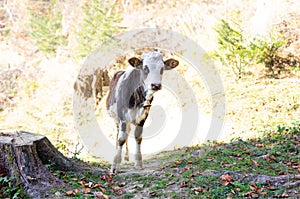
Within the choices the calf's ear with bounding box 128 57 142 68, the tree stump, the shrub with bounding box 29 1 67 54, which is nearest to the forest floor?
the tree stump

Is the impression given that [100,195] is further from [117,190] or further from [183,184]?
[183,184]

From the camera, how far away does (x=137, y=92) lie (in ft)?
22.1

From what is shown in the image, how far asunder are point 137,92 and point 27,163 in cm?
251

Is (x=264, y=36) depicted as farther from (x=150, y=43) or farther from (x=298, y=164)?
(x=298, y=164)

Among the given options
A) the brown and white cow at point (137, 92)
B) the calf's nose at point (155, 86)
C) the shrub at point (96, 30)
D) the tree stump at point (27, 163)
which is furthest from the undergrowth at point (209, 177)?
the shrub at point (96, 30)

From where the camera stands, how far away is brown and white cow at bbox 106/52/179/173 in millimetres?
6180

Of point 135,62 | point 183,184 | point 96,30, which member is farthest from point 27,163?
point 96,30

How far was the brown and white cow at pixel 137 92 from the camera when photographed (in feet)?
20.3

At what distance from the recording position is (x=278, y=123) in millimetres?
9055

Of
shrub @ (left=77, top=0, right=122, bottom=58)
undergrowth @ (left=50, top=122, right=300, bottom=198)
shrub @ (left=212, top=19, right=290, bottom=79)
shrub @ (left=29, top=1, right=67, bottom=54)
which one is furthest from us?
shrub @ (left=29, top=1, right=67, bottom=54)

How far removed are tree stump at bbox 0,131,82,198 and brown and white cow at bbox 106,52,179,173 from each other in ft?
5.80

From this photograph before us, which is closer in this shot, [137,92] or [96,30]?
[137,92]

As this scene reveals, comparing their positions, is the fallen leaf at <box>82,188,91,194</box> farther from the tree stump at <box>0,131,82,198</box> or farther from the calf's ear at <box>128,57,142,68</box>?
the calf's ear at <box>128,57,142,68</box>

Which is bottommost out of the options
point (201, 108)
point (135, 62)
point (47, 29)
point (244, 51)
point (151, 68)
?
point (201, 108)
